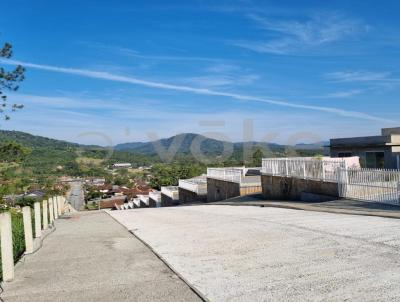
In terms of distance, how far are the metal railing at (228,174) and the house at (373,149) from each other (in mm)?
8766

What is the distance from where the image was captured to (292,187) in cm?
1806

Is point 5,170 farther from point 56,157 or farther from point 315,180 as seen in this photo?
point 56,157

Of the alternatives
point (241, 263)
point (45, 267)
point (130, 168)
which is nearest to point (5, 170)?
point (45, 267)

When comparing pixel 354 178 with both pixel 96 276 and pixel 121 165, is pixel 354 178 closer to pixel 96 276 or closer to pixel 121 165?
pixel 96 276

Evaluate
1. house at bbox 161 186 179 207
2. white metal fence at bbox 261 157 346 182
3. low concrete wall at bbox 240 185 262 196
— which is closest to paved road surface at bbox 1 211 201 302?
white metal fence at bbox 261 157 346 182

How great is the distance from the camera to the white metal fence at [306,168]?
1515cm

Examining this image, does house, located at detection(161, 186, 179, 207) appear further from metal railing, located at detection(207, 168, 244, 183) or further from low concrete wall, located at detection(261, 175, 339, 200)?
low concrete wall, located at detection(261, 175, 339, 200)

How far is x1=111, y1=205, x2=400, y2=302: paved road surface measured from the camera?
4.91 meters

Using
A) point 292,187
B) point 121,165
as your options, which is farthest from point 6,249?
point 121,165

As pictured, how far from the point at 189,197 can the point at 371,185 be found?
18151 millimetres

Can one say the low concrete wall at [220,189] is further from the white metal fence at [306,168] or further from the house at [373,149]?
the house at [373,149]

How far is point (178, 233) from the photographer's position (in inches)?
388

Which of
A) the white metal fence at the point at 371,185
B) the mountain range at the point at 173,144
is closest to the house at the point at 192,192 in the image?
the mountain range at the point at 173,144

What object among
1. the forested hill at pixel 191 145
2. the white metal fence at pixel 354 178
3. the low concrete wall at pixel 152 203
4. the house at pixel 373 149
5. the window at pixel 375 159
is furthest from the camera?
the forested hill at pixel 191 145
